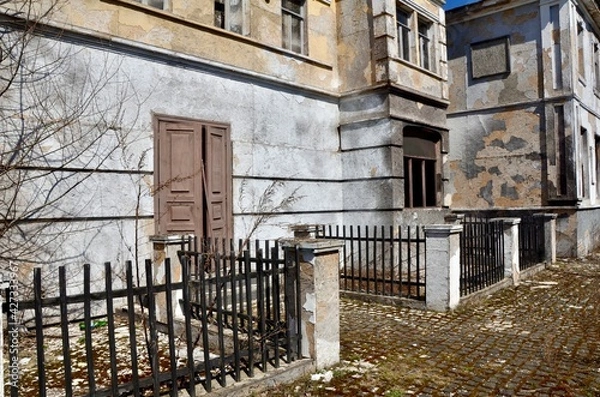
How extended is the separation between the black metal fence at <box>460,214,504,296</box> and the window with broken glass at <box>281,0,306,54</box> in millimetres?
5623

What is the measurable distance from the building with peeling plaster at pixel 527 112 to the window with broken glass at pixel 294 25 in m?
6.73

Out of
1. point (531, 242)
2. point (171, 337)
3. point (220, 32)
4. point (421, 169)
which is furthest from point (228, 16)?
point (531, 242)

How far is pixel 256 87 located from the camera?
898cm

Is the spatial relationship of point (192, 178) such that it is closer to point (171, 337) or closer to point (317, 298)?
point (317, 298)

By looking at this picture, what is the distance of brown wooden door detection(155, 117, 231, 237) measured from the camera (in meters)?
7.41

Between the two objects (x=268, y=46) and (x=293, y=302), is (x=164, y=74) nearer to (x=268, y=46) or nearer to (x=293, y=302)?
(x=268, y=46)

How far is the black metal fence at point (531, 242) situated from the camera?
34.2 ft

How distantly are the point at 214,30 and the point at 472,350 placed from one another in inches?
274

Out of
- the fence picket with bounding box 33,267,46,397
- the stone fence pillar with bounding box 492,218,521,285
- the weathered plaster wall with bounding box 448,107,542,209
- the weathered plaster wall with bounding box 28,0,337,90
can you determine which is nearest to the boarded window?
the weathered plaster wall with bounding box 448,107,542,209

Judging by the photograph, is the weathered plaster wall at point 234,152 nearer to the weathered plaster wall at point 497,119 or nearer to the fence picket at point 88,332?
the fence picket at point 88,332

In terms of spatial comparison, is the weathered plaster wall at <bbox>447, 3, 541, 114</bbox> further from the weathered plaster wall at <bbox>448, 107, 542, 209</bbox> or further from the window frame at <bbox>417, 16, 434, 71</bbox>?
the window frame at <bbox>417, 16, 434, 71</bbox>

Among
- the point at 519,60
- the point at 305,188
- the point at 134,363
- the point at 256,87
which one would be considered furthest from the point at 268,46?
the point at 519,60

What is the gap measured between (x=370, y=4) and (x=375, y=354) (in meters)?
8.55

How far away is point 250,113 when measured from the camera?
29.0ft
